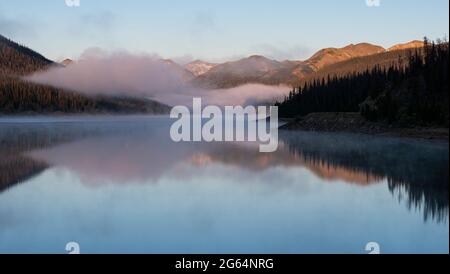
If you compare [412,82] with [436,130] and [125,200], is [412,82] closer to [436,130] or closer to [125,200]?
[436,130]

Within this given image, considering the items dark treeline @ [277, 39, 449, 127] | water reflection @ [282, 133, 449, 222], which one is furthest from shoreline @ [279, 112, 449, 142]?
water reflection @ [282, 133, 449, 222]

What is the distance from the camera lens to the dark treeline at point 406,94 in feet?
227

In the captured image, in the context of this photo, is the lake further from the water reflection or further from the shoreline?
the shoreline

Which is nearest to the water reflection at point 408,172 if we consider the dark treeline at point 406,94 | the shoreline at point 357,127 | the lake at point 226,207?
the lake at point 226,207

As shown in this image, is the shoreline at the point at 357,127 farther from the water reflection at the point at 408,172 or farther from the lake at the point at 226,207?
the lake at the point at 226,207

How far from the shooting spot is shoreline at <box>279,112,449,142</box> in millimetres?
61759

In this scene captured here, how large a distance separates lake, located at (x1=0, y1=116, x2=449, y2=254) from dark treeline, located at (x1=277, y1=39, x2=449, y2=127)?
37.7m

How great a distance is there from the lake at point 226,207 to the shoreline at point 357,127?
2967 cm

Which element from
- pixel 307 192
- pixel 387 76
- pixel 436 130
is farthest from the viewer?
pixel 387 76

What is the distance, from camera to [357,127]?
86.6 metres

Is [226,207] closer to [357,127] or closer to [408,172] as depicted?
[408,172]
